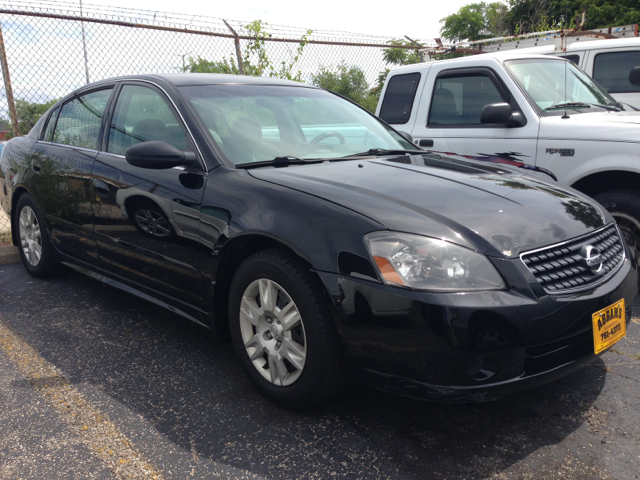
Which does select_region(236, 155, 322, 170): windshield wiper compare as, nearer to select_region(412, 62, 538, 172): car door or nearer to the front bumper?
the front bumper

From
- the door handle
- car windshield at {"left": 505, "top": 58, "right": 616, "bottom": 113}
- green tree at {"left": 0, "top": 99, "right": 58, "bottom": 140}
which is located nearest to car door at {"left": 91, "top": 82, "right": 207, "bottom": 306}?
the door handle

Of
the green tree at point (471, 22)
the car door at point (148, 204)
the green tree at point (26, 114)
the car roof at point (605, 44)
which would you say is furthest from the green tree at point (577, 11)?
the car door at point (148, 204)

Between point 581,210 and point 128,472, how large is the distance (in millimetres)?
2318

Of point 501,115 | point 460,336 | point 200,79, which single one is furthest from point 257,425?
point 501,115

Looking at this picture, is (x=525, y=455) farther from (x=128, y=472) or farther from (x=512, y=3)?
(x=512, y=3)

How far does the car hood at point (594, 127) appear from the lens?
3867 millimetres

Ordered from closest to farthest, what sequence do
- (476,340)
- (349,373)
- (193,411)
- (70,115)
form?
1. (476,340)
2. (349,373)
3. (193,411)
4. (70,115)

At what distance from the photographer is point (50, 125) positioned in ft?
14.5

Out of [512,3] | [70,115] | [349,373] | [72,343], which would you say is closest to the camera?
[349,373]

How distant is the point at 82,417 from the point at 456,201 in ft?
6.47

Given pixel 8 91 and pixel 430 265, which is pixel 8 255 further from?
pixel 430 265

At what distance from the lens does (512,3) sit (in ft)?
131

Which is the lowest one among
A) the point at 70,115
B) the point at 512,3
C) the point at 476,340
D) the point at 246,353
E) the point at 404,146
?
the point at 246,353

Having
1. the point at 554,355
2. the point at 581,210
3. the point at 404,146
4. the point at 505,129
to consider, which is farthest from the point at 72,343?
the point at 505,129
